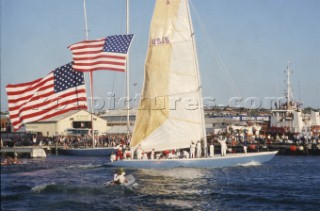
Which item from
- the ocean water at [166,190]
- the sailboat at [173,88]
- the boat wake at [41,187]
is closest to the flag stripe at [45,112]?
the ocean water at [166,190]

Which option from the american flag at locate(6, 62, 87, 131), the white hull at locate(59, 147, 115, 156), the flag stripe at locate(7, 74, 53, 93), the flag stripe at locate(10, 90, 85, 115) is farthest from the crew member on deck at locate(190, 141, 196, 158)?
the white hull at locate(59, 147, 115, 156)

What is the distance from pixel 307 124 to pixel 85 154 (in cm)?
4378

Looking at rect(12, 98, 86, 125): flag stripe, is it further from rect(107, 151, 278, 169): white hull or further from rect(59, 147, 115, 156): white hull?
rect(59, 147, 115, 156): white hull

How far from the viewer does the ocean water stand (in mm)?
25809

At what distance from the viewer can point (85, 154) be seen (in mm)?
61844

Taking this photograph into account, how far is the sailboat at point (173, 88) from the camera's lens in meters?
42.6

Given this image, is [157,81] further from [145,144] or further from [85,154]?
[85,154]

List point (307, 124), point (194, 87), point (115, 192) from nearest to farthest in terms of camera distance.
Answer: point (115, 192) < point (194, 87) < point (307, 124)

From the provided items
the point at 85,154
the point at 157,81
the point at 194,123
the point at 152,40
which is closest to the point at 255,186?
the point at 194,123

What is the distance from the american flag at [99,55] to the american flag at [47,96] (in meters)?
1.14

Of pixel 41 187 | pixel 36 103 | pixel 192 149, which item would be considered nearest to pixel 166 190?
pixel 41 187

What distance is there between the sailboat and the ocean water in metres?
4.42

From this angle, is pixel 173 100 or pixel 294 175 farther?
pixel 173 100

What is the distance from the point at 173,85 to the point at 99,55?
7.81 m
